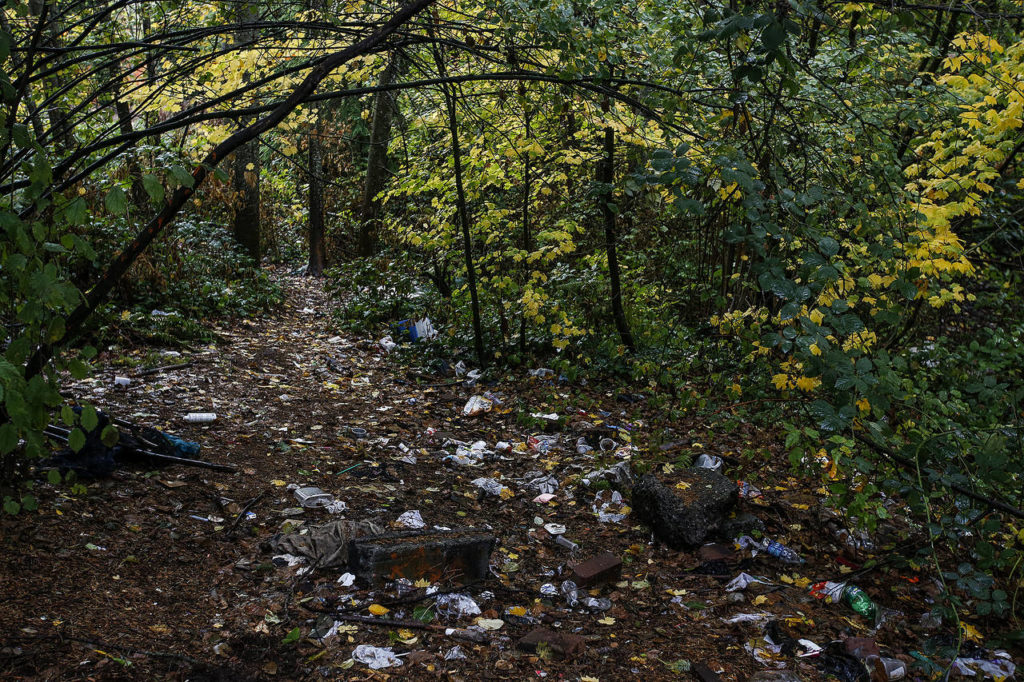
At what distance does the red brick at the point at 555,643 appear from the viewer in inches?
111

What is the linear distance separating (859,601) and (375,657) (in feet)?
7.56

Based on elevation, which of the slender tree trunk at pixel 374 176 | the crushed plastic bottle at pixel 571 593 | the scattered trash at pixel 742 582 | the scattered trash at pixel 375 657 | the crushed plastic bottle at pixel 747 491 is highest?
the slender tree trunk at pixel 374 176

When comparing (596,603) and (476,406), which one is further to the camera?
(476,406)

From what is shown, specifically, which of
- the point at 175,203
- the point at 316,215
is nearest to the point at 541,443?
the point at 175,203

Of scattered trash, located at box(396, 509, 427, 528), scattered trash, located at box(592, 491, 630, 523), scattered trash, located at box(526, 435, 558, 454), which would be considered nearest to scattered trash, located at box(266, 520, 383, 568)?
scattered trash, located at box(396, 509, 427, 528)

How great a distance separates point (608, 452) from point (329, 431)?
2080 mm

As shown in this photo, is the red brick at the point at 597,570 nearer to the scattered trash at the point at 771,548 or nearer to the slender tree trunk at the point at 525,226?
the scattered trash at the point at 771,548

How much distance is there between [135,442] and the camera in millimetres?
3725

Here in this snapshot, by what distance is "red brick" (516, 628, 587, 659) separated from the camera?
281 centimetres

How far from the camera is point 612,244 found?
6.05 metres

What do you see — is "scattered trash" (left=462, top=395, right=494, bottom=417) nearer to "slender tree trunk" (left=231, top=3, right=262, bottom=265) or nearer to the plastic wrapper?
the plastic wrapper

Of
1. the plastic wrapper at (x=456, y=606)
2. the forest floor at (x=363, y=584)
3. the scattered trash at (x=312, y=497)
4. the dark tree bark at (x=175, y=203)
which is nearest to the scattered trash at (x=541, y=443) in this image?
the forest floor at (x=363, y=584)

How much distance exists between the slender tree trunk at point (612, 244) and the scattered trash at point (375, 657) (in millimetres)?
4105

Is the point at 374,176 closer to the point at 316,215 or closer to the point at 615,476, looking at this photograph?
the point at 316,215
